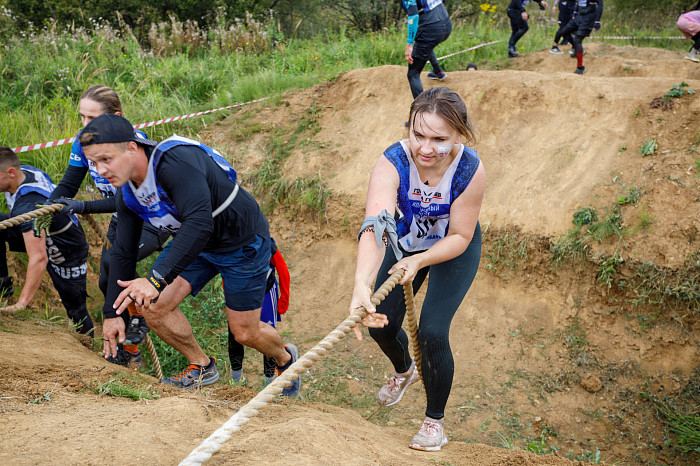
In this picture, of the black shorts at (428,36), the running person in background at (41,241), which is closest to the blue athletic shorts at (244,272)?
the running person in background at (41,241)

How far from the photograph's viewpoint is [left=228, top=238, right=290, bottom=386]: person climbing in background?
148 inches

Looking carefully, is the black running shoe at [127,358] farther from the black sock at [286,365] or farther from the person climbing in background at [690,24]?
the person climbing in background at [690,24]

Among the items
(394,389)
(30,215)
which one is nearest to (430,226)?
(394,389)

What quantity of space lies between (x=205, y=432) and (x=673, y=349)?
4182 millimetres

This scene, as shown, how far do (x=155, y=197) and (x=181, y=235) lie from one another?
0.31 metres

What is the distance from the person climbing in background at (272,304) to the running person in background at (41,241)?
62.4 inches

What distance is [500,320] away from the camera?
219 inches

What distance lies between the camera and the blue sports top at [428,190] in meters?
2.74

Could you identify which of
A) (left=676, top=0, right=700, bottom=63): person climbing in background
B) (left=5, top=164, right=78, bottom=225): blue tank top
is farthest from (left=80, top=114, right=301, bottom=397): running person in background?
(left=676, top=0, right=700, bottom=63): person climbing in background

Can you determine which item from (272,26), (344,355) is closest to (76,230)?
(344,355)

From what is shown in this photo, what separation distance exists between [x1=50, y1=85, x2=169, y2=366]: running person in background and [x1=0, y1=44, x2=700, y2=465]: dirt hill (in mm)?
361

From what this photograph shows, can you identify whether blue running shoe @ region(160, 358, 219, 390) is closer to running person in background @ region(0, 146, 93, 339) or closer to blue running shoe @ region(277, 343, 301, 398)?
blue running shoe @ region(277, 343, 301, 398)

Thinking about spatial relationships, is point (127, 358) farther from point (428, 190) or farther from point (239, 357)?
point (428, 190)

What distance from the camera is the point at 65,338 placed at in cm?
433
